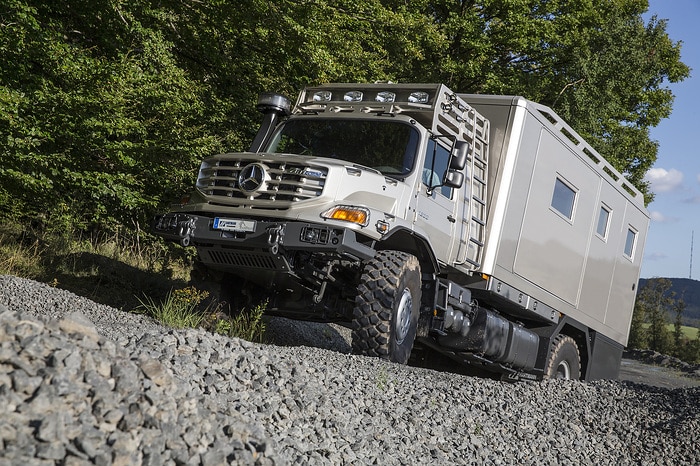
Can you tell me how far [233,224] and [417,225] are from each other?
2015mm

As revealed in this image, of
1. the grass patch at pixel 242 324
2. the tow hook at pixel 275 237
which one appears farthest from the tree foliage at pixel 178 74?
the tow hook at pixel 275 237

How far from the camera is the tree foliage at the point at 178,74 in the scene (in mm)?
10633

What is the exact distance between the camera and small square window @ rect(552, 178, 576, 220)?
11.0 m

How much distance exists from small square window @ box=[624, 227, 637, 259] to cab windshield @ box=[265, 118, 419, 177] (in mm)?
6224

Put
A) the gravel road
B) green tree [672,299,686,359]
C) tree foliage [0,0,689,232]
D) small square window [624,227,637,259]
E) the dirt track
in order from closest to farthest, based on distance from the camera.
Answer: the gravel road < tree foliage [0,0,689,232] < small square window [624,227,637,259] < the dirt track < green tree [672,299,686,359]

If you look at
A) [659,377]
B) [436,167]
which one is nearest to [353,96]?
[436,167]

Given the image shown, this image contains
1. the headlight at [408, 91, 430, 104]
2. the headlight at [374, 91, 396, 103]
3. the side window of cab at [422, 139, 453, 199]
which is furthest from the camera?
the headlight at [374, 91, 396, 103]

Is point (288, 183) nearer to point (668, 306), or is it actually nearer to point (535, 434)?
point (535, 434)

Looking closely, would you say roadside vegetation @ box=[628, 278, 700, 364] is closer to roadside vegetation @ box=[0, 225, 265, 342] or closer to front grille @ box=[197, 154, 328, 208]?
roadside vegetation @ box=[0, 225, 265, 342]

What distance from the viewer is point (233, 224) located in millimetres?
8109

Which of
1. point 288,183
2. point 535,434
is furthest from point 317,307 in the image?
point 535,434

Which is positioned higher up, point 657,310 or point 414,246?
point 657,310

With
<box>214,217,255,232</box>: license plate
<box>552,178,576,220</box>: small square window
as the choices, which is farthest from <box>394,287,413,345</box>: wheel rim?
<box>552,178,576,220</box>: small square window

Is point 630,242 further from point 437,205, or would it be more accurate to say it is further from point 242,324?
point 242,324
